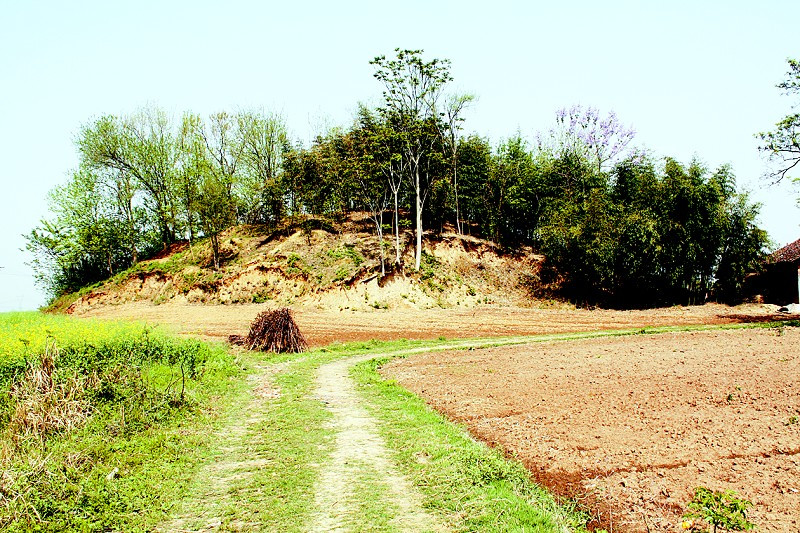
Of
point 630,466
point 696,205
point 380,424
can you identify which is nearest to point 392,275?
point 696,205

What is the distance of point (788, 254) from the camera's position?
39875mm

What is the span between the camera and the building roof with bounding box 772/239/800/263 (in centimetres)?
3866

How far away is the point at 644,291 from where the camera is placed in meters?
42.4

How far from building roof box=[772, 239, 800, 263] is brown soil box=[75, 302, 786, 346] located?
4839 mm

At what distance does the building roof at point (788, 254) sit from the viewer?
38659 mm

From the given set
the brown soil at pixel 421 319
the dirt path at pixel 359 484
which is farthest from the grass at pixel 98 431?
the brown soil at pixel 421 319

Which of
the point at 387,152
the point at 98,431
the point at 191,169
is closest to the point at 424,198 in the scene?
the point at 387,152

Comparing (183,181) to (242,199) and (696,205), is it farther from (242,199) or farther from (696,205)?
(696,205)

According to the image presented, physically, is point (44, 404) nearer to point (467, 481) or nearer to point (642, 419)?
point (467, 481)

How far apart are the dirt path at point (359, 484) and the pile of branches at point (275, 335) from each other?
11374 mm

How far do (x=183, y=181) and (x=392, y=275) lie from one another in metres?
21.7

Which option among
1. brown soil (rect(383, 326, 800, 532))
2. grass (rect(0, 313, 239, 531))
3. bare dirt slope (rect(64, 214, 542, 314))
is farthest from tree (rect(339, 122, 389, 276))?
grass (rect(0, 313, 239, 531))

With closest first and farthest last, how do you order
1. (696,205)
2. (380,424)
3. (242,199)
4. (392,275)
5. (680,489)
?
1. (680,489)
2. (380,424)
3. (696,205)
4. (392,275)
5. (242,199)

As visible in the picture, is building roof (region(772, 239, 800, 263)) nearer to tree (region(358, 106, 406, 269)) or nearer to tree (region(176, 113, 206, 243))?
tree (region(358, 106, 406, 269))
